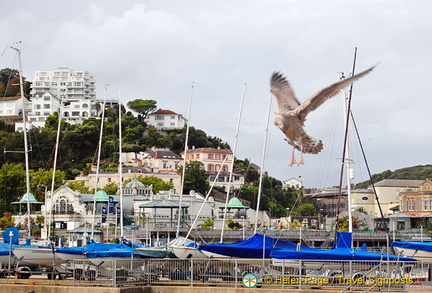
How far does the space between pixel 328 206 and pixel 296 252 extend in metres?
119

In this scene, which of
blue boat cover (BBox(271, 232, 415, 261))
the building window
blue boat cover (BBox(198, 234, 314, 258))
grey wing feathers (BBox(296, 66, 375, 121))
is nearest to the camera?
grey wing feathers (BBox(296, 66, 375, 121))

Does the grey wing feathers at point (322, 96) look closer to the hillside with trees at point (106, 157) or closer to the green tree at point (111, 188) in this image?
the hillside with trees at point (106, 157)

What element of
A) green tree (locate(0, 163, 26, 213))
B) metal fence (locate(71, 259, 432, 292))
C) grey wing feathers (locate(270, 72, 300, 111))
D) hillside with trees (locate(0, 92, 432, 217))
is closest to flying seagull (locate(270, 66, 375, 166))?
grey wing feathers (locate(270, 72, 300, 111))

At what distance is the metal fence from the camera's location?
1041 inches

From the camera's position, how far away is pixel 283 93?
30.9m

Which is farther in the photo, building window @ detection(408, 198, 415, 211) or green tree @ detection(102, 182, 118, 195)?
building window @ detection(408, 198, 415, 211)

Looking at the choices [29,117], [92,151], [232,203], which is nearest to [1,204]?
[232,203]

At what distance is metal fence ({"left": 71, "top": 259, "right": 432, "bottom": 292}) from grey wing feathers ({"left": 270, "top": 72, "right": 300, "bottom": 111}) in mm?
5804

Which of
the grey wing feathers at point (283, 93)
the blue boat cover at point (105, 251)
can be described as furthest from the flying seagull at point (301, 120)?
the blue boat cover at point (105, 251)

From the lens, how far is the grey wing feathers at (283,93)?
30.1 meters

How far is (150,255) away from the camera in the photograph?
123 ft

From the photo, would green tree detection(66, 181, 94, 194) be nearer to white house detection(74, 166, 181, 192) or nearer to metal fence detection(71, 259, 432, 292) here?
white house detection(74, 166, 181, 192)

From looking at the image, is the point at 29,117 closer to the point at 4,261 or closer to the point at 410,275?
the point at 4,261

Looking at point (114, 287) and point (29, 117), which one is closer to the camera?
point (114, 287)
